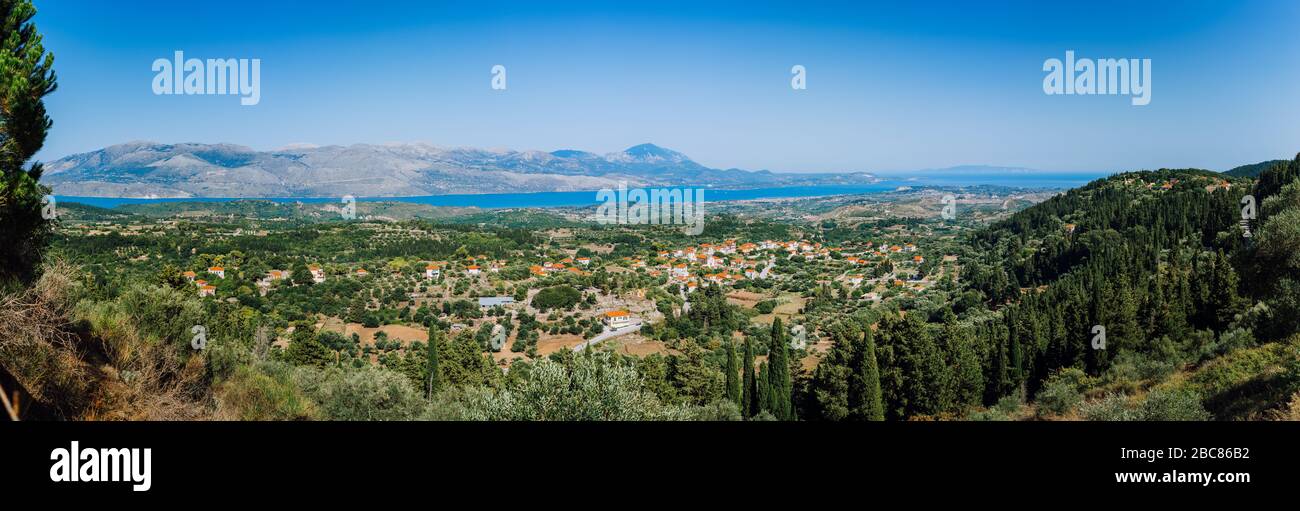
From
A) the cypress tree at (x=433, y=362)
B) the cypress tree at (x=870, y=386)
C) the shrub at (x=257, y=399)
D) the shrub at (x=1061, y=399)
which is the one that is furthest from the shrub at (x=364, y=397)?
the shrub at (x=1061, y=399)

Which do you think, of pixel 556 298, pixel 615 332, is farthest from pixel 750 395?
pixel 556 298

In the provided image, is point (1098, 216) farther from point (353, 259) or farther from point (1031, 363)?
point (353, 259)

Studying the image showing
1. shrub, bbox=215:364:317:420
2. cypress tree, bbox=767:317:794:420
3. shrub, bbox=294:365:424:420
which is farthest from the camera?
cypress tree, bbox=767:317:794:420

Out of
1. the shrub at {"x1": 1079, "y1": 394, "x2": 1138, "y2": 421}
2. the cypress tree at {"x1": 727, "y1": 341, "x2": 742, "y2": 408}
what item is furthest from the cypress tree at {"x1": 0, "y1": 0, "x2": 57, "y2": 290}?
the cypress tree at {"x1": 727, "y1": 341, "x2": 742, "y2": 408}

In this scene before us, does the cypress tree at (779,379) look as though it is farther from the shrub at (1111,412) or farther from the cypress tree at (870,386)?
the shrub at (1111,412)

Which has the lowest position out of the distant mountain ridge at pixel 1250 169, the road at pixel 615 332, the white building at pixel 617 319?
the road at pixel 615 332

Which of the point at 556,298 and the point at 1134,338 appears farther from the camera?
the point at 556,298

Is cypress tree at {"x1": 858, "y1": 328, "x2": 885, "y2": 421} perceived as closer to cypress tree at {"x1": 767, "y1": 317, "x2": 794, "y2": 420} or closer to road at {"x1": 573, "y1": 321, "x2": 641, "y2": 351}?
cypress tree at {"x1": 767, "y1": 317, "x2": 794, "y2": 420}

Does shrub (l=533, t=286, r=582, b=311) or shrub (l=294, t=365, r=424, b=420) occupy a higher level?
shrub (l=294, t=365, r=424, b=420)

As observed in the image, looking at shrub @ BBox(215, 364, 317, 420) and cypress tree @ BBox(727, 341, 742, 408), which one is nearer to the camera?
shrub @ BBox(215, 364, 317, 420)

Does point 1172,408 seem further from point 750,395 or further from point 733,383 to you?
point 750,395
